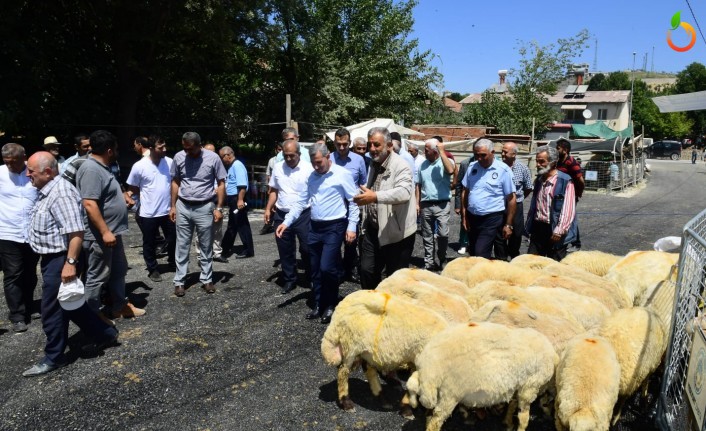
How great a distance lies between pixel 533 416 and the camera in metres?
3.82

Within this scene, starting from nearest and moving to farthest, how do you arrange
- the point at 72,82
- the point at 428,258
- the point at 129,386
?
the point at 129,386
the point at 428,258
the point at 72,82

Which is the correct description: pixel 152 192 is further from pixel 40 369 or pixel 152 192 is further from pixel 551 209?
pixel 551 209

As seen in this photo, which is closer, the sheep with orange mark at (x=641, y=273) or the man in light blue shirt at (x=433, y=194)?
the sheep with orange mark at (x=641, y=273)

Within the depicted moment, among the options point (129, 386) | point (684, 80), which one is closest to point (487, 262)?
point (129, 386)

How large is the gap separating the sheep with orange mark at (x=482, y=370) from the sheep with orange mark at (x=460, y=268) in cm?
165

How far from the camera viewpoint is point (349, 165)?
22.5 ft

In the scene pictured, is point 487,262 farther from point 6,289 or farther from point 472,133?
point 472,133

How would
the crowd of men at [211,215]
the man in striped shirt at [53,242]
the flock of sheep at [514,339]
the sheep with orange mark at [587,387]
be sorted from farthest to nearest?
the crowd of men at [211,215] → the man in striped shirt at [53,242] → the flock of sheep at [514,339] → the sheep with orange mark at [587,387]

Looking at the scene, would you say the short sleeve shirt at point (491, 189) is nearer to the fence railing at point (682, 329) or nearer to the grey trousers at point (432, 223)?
the grey trousers at point (432, 223)

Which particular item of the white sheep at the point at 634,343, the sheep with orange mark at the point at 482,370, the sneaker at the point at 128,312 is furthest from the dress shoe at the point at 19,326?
the white sheep at the point at 634,343

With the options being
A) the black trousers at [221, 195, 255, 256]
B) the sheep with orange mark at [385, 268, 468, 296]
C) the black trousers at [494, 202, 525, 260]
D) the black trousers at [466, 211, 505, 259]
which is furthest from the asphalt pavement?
the black trousers at [494, 202, 525, 260]

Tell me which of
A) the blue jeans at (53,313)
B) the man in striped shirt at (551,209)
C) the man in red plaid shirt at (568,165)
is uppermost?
the man in red plaid shirt at (568,165)

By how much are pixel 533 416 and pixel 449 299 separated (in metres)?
1.08

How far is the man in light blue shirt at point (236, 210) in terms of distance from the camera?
869 cm
